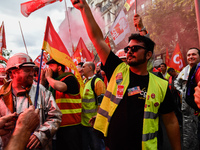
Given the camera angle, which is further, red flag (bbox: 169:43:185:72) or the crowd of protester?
red flag (bbox: 169:43:185:72)

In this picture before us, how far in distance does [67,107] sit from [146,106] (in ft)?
6.07

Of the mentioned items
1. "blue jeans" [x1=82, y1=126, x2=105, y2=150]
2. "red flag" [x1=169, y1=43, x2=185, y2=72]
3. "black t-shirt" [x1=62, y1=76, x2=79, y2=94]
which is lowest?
"blue jeans" [x1=82, y1=126, x2=105, y2=150]

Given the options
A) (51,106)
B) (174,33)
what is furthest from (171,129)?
(174,33)

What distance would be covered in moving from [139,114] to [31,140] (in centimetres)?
116

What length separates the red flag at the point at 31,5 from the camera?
8.00 ft

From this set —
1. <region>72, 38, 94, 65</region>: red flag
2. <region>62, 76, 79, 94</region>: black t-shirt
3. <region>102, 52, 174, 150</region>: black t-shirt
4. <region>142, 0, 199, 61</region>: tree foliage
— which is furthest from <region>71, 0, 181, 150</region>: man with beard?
<region>142, 0, 199, 61</region>: tree foliage

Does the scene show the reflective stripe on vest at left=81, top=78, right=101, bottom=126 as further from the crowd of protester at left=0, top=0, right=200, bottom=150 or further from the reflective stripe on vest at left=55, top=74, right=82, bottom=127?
the crowd of protester at left=0, top=0, right=200, bottom=150

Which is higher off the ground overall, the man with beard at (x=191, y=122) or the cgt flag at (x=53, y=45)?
the cgt flag at (x=53, y=45)

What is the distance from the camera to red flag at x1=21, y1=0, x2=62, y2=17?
2.44 metres

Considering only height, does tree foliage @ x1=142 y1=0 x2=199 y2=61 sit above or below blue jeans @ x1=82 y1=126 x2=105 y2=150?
above

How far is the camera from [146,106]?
1.88 m

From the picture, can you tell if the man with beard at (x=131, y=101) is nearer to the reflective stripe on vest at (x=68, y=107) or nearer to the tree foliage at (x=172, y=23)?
the reflective stripe on vest at (x=68, y=107)

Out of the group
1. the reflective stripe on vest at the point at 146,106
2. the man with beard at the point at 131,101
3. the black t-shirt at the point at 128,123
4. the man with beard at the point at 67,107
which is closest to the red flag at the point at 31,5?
the man with beard at the point at 131,101

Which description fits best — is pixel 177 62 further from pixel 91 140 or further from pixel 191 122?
pixel 91 140
